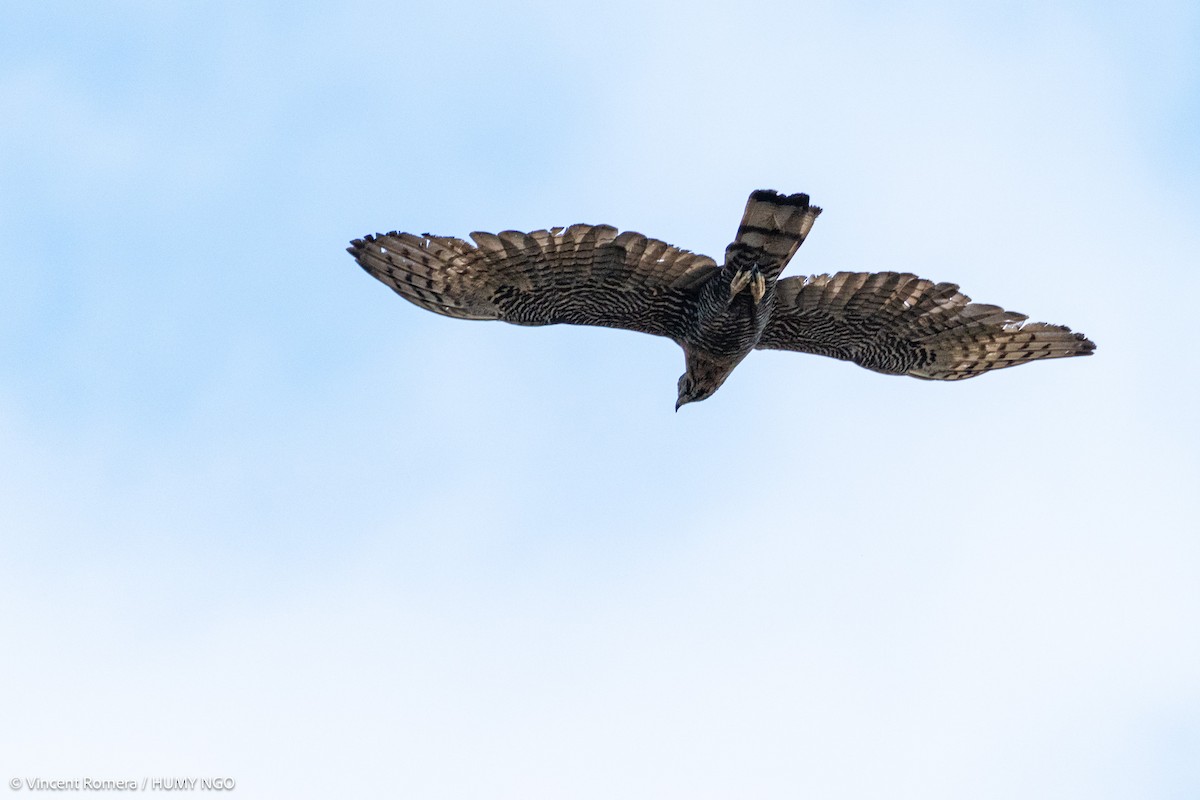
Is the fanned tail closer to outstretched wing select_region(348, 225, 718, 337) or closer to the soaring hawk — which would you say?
the soaring hawk

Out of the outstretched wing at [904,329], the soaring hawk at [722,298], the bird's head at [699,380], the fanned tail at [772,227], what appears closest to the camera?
the fanned tail at [772,227]

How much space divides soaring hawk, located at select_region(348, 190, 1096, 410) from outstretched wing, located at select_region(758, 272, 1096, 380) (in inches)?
0.5

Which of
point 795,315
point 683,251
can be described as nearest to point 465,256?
point 683,251

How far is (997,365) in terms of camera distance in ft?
47.6

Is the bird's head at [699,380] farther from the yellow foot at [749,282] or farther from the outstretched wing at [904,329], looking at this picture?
the yellow foot at [749,282]

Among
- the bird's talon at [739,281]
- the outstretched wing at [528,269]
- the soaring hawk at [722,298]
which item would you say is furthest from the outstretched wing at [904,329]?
the outstretched wing at [528,269]

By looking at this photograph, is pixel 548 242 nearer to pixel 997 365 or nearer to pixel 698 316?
pixel 698 316

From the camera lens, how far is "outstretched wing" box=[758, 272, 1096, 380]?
13938 millimetres

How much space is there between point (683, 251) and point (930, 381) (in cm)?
311

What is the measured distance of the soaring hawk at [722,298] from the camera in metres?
13.2

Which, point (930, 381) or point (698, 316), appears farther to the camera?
point (930, 381)

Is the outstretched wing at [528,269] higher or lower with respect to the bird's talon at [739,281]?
higher

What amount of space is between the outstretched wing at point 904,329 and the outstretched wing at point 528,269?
3.94ft

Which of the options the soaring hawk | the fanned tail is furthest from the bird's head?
the fanned tail
